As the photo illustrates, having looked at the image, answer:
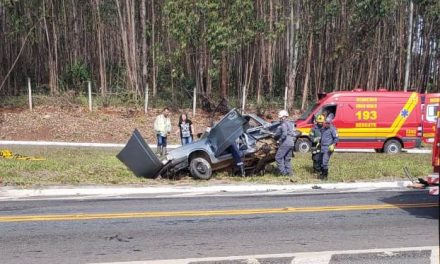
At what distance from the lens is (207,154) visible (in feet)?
42.6

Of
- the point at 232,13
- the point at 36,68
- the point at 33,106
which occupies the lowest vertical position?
the point at 33,106

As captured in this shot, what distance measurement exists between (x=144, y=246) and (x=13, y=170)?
295 inches

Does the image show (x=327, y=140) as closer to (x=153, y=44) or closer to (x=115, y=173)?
(x=115, y=173)

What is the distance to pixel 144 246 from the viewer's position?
657cm

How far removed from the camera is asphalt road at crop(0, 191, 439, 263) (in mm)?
6262

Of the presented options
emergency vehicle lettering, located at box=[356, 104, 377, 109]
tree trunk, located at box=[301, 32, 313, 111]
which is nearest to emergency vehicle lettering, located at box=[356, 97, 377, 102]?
emergency vehicle lettering, located at box=[356, 104, 377, 109]

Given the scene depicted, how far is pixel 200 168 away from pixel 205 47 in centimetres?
1553

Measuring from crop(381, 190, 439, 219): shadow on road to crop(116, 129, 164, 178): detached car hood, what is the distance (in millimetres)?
5357

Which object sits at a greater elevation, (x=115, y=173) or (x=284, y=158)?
(x=284, y=158)

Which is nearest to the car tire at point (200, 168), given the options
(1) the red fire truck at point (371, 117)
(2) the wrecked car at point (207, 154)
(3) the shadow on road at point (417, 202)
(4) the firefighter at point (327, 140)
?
(2) the wrecked car at point (207, 154)

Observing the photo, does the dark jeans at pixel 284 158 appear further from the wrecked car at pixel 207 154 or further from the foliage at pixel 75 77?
the foliage at pixel 75 77

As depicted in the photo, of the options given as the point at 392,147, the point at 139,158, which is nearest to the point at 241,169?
the point at 139,158

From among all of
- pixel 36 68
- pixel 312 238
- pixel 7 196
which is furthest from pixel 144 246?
pixel 36 68

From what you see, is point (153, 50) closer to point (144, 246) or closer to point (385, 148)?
point (385, 148)
